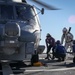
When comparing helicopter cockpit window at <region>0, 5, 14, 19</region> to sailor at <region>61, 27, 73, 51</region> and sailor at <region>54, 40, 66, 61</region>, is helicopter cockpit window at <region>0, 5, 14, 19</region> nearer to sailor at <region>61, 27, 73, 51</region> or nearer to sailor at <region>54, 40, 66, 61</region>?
sailor at <region>54, 40, 66, 61</region>

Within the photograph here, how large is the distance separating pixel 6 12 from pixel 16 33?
2.57m

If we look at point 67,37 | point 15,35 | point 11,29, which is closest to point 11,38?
point 15,35

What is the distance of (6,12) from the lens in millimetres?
12695

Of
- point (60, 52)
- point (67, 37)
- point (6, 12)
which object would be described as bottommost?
Result: point (60, 52)

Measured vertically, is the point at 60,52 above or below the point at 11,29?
below

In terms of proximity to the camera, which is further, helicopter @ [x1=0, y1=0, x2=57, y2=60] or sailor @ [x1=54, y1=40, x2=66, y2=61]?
sailor @ [x1=54, y1=40, x2=66, y2=61]

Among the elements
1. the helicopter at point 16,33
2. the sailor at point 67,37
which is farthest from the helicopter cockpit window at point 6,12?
the sailor at point 67,37

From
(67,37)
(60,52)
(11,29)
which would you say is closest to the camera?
(11,29)

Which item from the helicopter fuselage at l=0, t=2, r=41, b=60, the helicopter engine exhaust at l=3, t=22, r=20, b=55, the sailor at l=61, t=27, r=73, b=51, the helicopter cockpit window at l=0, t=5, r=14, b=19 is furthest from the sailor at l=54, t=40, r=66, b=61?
the helicopter engine exhaust at l=3, t=22, r=20, b=55

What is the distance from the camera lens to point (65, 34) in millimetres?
20766

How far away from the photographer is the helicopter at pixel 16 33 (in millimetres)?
10344

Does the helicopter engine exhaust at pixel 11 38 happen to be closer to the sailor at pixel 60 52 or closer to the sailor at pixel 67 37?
the sailor at pixel 60 52

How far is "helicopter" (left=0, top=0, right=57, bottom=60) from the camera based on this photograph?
10.3 metres

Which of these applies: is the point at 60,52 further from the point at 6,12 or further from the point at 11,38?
the point at 11,38
